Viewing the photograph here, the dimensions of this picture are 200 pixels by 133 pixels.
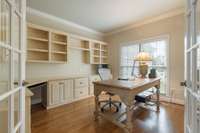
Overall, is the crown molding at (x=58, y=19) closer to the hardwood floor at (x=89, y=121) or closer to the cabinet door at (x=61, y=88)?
the cabinet door at (x=61, y=88)

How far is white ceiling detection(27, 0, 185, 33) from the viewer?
118 inches

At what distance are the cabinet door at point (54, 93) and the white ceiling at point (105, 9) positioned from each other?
194 cm

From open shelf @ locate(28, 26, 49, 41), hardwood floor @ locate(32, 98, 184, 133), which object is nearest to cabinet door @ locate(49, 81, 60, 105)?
Answer: hardwood floor @ locate(32, 98, 184, 133)

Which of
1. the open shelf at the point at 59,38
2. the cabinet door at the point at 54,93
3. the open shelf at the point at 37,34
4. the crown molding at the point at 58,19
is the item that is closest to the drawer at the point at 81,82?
the cabinet door at the point at 54,93

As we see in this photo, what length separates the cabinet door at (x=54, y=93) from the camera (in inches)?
125

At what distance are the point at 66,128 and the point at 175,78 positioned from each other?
318cm

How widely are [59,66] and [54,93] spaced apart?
1056 millimetres

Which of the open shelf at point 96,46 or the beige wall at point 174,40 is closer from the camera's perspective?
the beige wall at point 174,40

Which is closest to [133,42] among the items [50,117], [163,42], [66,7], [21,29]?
[163,42]

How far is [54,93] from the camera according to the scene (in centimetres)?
325

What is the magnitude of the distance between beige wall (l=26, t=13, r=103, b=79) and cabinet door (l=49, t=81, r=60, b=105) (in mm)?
599

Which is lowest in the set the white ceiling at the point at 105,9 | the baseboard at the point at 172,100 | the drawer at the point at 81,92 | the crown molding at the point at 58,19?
the baseboard at the point at 172,100

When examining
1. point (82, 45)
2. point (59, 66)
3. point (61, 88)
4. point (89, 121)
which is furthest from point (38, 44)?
point (89, 121)

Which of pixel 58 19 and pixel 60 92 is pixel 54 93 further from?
pixel 58 19
